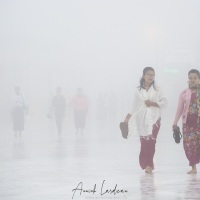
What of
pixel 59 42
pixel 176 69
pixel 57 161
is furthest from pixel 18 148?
pixel 59 42

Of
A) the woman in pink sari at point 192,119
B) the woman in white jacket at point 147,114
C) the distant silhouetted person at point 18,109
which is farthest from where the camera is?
the distant silhouetted person at point 18,109

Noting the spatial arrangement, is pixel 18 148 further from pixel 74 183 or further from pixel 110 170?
pixel 74 183

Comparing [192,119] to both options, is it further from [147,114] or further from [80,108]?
[80,108]

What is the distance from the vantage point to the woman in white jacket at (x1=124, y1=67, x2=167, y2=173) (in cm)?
1380

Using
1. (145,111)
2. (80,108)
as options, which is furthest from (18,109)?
(145,111)

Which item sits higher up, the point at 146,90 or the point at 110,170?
the point at 146,90

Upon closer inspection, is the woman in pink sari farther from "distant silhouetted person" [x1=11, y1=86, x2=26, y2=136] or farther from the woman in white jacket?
"distant silhouetted person" [x1=11, y1=86, x2=26, y2=136]

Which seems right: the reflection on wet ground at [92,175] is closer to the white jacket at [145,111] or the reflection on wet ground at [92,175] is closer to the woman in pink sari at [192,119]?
the woman in pink sari at [192,119]

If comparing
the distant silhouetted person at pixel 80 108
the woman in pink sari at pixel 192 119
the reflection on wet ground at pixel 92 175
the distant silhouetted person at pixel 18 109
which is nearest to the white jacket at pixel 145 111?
the woman in pink sari at pixel 192 119

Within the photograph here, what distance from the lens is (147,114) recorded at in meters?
13.9

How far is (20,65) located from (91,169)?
270ft

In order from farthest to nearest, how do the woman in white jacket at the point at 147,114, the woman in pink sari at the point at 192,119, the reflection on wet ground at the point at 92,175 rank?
the woman in white jacket at the point at 147,114
the woman in pink sari at the point at 192,119
the reflection on wet ground at the point at 92,175

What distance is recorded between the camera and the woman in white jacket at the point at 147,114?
13.8m

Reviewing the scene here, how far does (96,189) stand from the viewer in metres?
11.2
